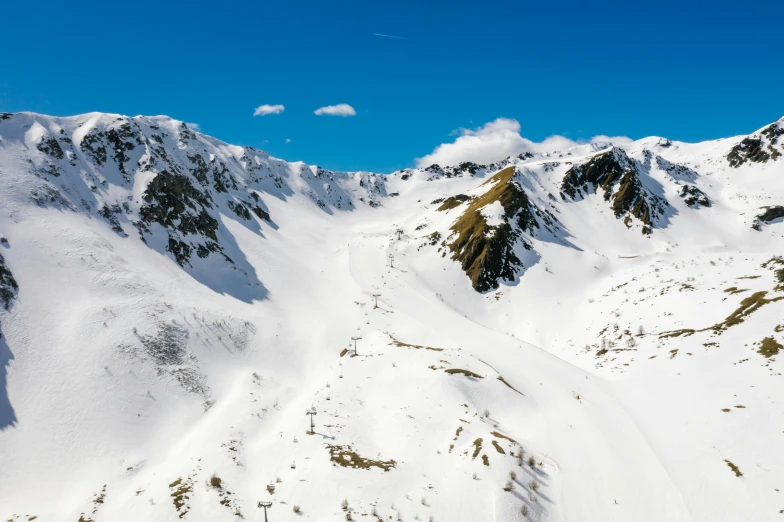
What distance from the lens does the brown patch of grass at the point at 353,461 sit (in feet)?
71.6

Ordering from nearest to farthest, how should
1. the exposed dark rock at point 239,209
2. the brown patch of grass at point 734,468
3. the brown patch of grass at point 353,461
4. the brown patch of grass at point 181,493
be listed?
the brown patch of grass at point 181,493 → the brown patch of grass at point 734,468 → the brown patch of grass at point 353,461 → the exposed dark rock at point 239,209

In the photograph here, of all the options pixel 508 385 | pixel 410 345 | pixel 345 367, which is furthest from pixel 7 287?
pixel 508 385

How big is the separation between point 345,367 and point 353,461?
18.2m

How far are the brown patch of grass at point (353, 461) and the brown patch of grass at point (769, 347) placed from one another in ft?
101

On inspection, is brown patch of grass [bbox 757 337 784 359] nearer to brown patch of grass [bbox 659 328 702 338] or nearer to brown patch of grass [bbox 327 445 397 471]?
brown patch of grass [bbox 659 328 702 338]

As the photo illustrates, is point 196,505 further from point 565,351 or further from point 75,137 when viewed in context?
point 75,137

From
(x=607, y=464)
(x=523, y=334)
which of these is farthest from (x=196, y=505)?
(x=523, y=334)

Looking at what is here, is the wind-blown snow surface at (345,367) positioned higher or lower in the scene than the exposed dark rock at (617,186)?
lower

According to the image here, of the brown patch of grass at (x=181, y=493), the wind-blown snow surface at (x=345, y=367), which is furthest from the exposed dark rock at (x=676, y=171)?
the brown patch of grass at (x=181, y=493)

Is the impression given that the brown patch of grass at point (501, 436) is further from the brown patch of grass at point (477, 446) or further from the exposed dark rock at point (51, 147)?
the exposed dark rock at point (51, 147)

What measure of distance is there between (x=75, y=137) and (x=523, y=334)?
85.3m

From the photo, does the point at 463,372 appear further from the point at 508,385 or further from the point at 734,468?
the point at 734,468

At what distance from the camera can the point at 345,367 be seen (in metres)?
40.4

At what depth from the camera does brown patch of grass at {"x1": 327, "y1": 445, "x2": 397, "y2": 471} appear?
71.6ft
